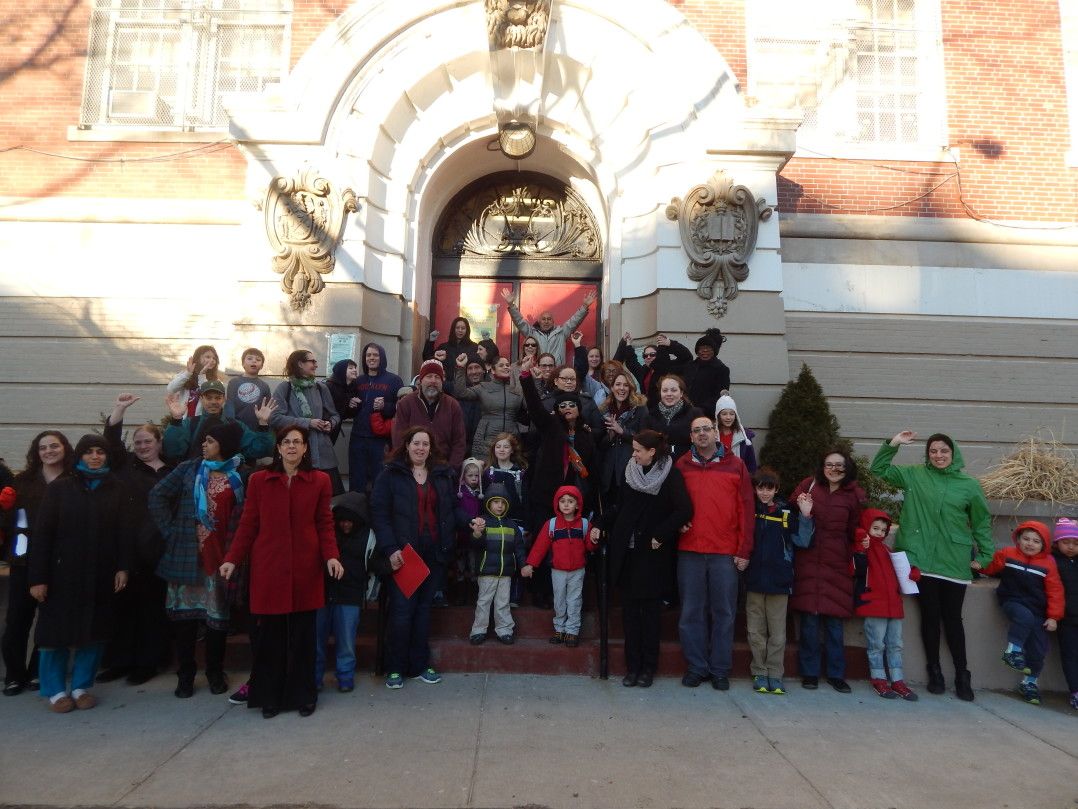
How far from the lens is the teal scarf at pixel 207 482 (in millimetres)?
4926

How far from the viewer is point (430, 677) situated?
5195 mm

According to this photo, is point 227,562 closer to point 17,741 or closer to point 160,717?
point 160,717

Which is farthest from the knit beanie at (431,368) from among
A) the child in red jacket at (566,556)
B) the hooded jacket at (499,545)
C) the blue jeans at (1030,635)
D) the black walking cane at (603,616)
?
the blue jeans at (1030,635)

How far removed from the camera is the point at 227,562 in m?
4.61

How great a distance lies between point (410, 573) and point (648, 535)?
5.97ft

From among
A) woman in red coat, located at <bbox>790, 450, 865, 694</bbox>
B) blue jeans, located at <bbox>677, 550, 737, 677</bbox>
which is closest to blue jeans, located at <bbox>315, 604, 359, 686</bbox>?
blue jeans, located at <bbox>677, 550, 737, 677</bbox>

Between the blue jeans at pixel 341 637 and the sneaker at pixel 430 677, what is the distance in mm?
503

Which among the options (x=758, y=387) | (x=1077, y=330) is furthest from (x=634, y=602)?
(x=1077, y=330)

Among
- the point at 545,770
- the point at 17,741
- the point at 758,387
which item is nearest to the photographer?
the point at 545,770

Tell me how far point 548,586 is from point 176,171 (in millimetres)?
7555

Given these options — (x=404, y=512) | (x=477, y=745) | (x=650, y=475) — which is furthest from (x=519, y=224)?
(x=477, y=745)

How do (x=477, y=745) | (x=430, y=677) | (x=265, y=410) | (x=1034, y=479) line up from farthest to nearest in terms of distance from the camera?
(x=1034, y=479)
(x=265, y=410)
(x=430, y=677)
(x=477, y=745)

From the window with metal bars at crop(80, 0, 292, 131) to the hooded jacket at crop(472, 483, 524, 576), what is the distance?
24.2ft

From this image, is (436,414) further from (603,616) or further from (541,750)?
(541,750)
